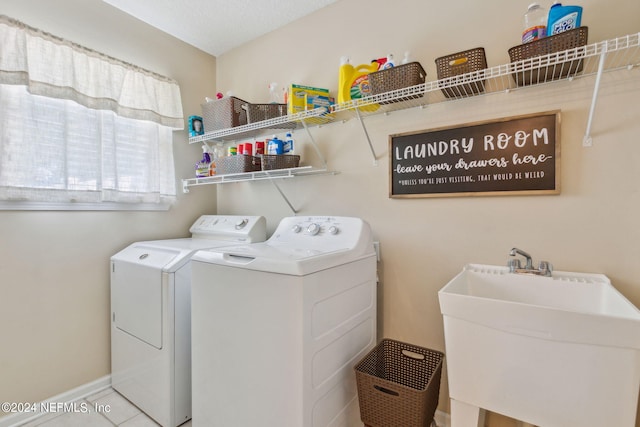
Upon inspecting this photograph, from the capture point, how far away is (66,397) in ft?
5.91

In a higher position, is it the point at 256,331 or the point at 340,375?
the point at 256,331

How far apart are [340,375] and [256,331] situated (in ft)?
1.49

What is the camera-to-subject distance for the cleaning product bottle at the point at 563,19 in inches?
43.5

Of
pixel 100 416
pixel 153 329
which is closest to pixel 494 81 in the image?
pixel 153 329

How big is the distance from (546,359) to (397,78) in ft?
4.19

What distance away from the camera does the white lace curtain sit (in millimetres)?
1568

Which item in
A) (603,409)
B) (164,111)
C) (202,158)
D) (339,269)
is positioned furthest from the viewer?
(202,158)

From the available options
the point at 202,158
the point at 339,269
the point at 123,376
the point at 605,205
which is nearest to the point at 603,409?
the point at 605,205

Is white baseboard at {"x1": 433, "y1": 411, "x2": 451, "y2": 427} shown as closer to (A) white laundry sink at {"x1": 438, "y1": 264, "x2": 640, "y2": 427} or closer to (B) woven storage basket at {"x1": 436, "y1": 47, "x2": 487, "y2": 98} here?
(A) white laundry sink at {"x1": 438, "y1": 264, "x2": 640, "y2": 427}

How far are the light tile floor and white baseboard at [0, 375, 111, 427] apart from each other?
0.03 m

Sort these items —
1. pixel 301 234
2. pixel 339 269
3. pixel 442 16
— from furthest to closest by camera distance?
pixel 301 234 → pixel 442 16 → pixel 339 269

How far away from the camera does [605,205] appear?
48.2 inches

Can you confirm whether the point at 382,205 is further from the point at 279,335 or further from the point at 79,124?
the point at 79,124

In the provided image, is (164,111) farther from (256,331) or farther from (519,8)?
(519,8)
